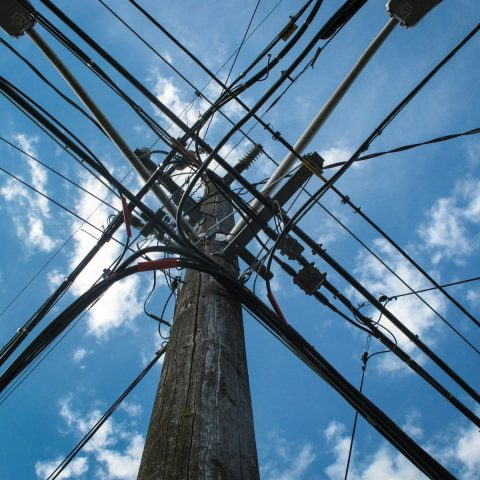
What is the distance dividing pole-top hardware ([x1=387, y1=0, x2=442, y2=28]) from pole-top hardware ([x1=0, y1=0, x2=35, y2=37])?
7.28 ft

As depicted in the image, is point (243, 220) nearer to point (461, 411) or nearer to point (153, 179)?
point (153, 179)

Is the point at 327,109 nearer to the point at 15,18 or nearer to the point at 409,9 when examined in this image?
the point at 409,9

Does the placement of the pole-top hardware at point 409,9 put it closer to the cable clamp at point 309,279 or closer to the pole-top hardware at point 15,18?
the cable clamp at point 309,279

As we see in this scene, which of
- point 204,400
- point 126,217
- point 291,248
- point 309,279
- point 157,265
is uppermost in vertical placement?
point 291,248

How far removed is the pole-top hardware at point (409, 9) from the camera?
2.29m

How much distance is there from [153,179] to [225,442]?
2094mm

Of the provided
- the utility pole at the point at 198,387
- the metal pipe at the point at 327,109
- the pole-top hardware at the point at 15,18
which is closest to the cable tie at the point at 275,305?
the utility pole at the point at 198,387

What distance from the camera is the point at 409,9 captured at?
7.61ft

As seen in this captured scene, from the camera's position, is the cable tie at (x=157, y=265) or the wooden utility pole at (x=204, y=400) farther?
the cable tie at (x=157, y=265)

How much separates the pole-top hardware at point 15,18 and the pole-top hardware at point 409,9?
222cm

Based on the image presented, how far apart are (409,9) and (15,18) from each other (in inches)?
94.4

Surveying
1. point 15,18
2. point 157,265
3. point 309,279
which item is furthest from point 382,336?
point 15,18

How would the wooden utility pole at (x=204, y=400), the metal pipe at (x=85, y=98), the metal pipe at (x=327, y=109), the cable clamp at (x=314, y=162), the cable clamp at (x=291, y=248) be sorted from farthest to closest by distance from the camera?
the cable clamp at (x=291, y=248) < the cable clamp at (x=314, y=162) < the metal pipe at (x=85, y=98) < the metal pipe at (x=327, y=109) < the wooden utility pole at (x=204, y=400)

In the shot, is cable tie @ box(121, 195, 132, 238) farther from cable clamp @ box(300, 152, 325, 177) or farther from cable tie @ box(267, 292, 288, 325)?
cable clamp @ box(300, 152, 325, 177)
